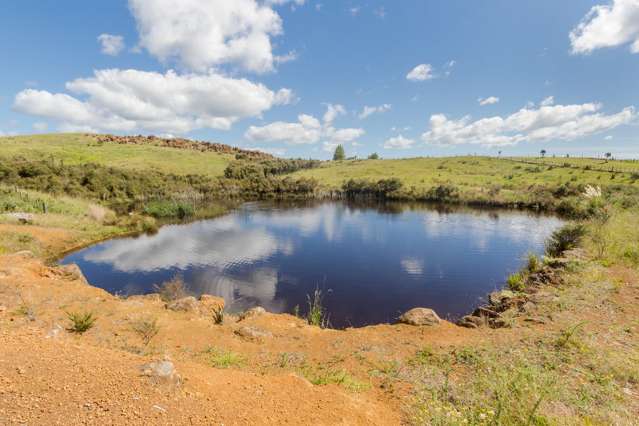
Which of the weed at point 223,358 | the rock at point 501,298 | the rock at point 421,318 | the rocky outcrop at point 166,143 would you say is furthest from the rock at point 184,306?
the rocky outcrop at point 166,143

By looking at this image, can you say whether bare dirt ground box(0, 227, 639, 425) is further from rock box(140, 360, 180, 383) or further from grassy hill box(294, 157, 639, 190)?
grassy hill box(294, 157, 639, 190)

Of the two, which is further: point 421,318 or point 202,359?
point 421,318

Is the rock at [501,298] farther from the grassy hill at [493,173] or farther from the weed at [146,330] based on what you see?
the grassy hill at [493,173]

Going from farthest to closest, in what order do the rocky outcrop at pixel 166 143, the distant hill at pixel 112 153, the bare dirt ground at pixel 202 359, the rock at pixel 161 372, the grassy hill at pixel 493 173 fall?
the rocky outcrop at pixel 166 143
the distant hill at pixel 112 153
the grassy hill at pixel 493 173
the rock at pixel 161 372
the bare dirt ground at pixel 202 359

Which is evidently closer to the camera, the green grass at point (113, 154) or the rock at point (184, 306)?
the rock at point (184, 306)

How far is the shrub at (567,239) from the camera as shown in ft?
56.9

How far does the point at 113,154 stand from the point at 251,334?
99332 millimetres

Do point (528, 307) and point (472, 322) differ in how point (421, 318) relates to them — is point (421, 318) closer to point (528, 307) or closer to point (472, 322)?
point (472, 322)

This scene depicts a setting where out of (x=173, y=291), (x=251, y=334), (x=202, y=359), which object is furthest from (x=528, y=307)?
(x=173, y=291)

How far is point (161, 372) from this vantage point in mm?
4520

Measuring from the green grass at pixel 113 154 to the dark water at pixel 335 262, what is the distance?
189 feet

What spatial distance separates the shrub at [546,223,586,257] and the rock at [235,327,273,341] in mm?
18619

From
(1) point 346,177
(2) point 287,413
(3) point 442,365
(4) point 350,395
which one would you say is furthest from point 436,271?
(1) point 346,177

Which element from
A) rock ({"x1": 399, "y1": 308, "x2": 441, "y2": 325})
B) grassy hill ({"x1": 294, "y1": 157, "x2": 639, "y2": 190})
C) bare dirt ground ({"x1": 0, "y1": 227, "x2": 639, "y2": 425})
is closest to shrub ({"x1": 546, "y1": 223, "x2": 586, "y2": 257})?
bare dirt ground ({"x1": 0, "y1": 227, "x2": 639, "y2": 425})
